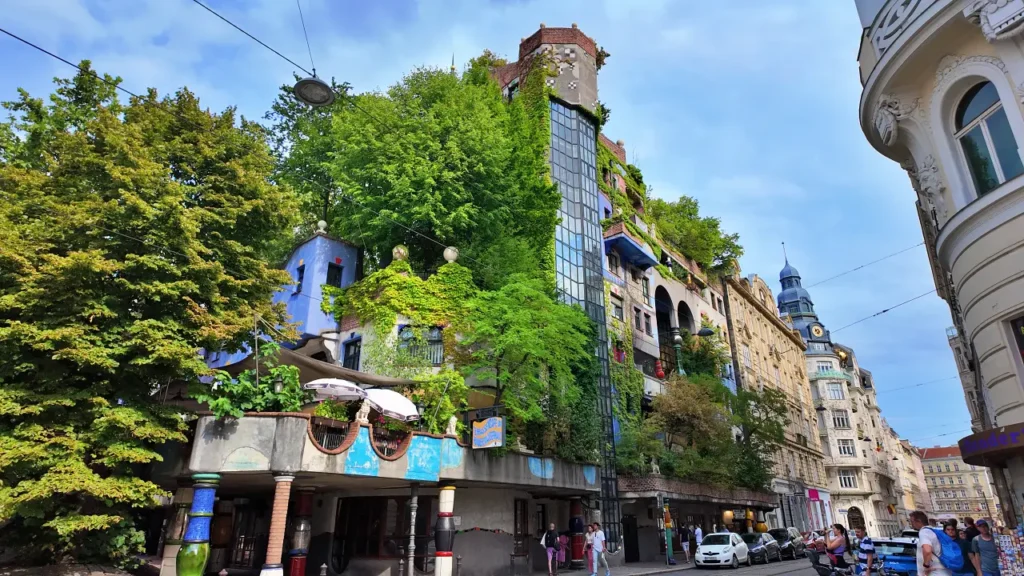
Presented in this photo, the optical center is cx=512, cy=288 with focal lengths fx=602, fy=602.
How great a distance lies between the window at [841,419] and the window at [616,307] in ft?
153

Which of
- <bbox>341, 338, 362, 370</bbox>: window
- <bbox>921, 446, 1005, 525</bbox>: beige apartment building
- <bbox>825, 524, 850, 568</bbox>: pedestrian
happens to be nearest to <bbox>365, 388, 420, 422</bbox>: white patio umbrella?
<bbox>341, 338, 362, 370</bbox>: window

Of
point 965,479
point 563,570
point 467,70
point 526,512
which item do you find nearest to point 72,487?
point 526,512

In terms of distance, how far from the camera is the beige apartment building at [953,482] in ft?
390

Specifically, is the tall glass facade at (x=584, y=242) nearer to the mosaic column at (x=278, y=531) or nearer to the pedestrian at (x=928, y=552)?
the mosaic column at (x=278, y=531)

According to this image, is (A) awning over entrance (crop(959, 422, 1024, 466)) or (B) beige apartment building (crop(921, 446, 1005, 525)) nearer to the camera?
(A) awning over entrance (crop(959, 422, 1024, 466))

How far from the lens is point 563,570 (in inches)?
901

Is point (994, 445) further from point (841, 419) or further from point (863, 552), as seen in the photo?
point (841, 419)

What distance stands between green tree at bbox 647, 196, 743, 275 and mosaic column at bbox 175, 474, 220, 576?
35133mm

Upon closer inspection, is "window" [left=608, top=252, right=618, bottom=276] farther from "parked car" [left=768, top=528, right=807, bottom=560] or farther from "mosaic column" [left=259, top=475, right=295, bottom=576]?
"mosaic column" [left=259, top=475, right=295, bottom=576]

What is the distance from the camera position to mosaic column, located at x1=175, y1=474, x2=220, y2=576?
13477mm

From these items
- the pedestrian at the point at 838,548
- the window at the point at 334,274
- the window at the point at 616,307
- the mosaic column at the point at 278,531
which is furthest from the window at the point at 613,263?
the mosaic column at the point at 278,531

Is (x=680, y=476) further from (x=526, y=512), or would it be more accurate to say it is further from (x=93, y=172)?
(x=93, y=172)

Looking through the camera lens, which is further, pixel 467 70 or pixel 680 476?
pixel 467 70

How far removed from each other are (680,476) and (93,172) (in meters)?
27.0
